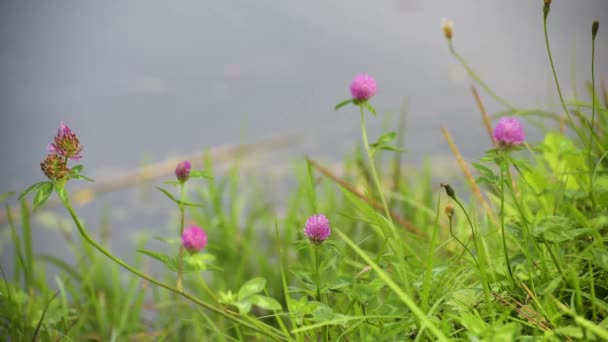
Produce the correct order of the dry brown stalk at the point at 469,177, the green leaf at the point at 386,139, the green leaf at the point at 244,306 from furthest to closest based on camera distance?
the dry brown stalk at the point at 469,177
the green leaf at the point at 386,139
the green leaf at the point at 244,306

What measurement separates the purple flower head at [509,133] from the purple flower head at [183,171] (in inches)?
15.8

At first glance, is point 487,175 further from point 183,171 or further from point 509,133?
point 183,171

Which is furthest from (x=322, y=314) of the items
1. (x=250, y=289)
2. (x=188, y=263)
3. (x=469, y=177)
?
(x=469, y=177)

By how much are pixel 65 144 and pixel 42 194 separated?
0.20 feet

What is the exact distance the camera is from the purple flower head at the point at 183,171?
2.47ft

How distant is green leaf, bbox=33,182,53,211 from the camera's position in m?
0.63

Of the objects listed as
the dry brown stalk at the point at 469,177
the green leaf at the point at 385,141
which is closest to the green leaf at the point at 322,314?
the green leaf at the point at 385,141

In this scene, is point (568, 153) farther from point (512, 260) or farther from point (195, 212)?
point (195, 212)

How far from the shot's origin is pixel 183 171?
0.76 m

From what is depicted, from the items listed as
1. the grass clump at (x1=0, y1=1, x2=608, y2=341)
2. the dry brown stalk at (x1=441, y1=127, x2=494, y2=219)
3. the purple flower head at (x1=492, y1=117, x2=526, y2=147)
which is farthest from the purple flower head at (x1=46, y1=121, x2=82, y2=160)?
the dry brown stalk at (x1=441, y1=127, x2=494, y2=219)

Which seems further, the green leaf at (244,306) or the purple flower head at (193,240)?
the purple flower head at (193,240)

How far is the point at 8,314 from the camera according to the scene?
39.4 inches

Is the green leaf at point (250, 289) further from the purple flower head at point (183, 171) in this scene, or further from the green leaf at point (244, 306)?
the purple flower head at point (183, 171)

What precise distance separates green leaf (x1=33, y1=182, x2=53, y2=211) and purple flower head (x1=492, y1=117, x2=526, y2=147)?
0.54 meters
